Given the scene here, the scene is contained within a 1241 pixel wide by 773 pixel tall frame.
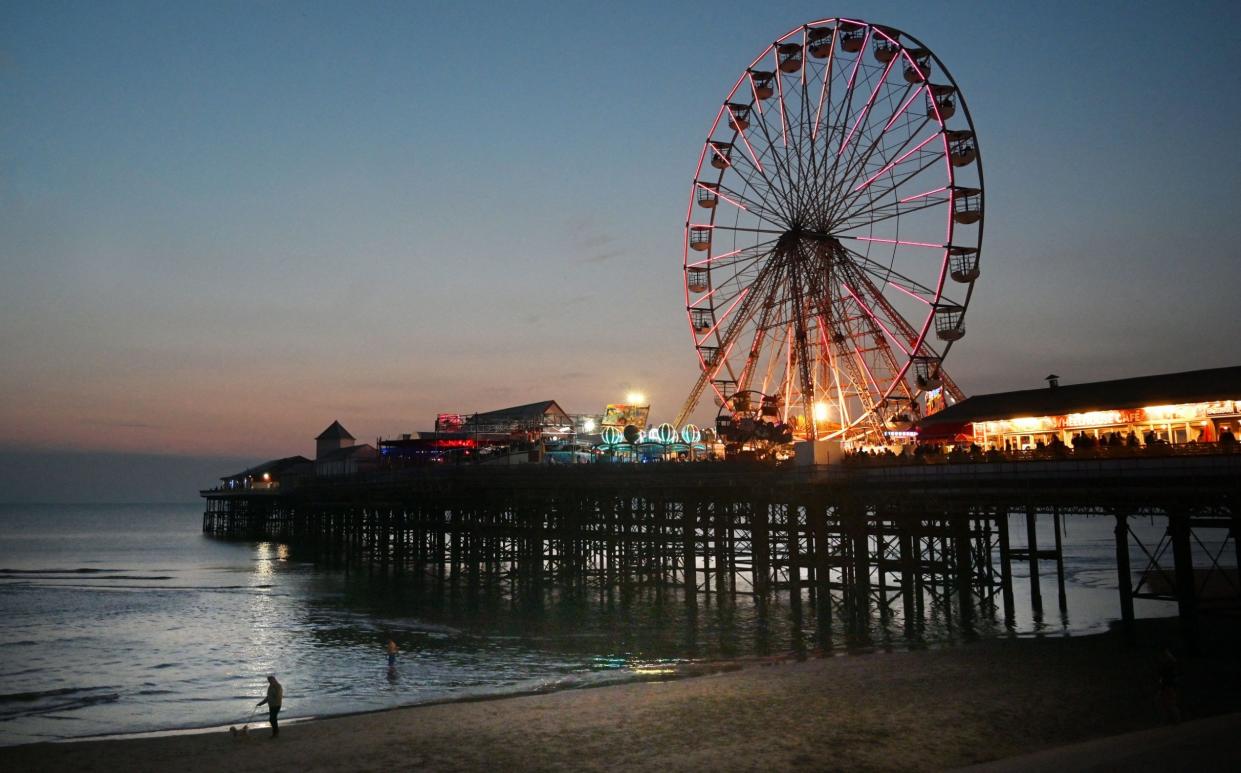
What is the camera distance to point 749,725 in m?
20.5

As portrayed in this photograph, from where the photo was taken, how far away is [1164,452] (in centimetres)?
2498

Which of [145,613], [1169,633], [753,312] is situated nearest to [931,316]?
[753,312]

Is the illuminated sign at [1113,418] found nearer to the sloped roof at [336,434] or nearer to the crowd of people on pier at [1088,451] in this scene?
the crowd of people on pier at [1088,451]

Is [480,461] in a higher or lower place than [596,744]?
higher

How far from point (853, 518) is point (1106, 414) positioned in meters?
10.4

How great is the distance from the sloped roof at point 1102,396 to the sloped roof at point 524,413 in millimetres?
50028

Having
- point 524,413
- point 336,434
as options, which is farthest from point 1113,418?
point 336,434

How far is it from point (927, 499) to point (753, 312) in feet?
57.6

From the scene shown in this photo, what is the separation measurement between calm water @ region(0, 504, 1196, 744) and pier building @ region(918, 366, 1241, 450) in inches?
293

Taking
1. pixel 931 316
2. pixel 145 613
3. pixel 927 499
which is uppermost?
pixel 931 316

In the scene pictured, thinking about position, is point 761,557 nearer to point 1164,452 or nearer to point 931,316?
point 931,316

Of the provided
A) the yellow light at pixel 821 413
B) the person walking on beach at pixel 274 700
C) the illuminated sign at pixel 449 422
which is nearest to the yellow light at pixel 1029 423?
the yellow light at pixel 821 413

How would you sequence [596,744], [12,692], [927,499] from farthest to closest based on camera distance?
[927,499]
[12,692]
[596,744]

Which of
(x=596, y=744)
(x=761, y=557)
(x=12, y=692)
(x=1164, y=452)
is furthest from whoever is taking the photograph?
(x=761, y=557)
